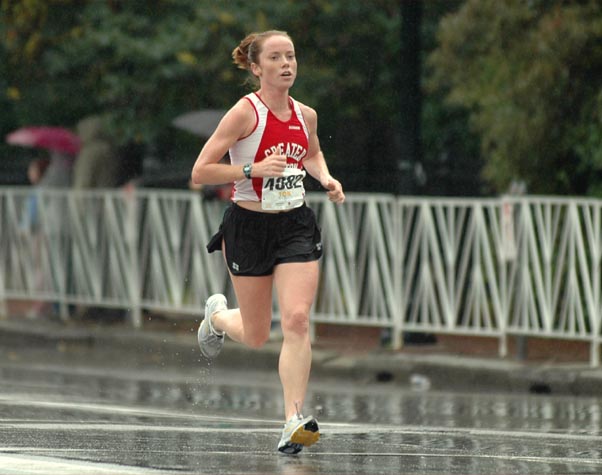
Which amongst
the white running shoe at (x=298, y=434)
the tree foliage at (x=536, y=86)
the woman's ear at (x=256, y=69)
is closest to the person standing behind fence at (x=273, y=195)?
the woman's ear at (x=256, y=69)

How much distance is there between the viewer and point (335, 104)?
55.8 feet

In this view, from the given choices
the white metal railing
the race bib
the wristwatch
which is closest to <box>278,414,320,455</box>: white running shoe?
the race bib

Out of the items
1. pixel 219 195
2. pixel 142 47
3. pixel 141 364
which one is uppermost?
pixel 142 47

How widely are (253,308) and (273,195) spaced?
25.0 inches

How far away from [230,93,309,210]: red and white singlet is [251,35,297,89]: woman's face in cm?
12

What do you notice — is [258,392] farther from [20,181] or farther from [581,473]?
[20,181]

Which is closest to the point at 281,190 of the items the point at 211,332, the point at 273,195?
the point at 273,195

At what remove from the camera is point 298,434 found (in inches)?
274

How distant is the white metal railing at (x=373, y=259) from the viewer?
1246 cm

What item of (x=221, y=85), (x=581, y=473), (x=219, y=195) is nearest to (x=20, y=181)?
(x=221, y=85)

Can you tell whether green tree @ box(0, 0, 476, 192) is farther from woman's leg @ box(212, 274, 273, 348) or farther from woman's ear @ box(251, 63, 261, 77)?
woman's ear @ box(251, 63, 261, 77)

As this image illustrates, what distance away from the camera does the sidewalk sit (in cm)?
1203

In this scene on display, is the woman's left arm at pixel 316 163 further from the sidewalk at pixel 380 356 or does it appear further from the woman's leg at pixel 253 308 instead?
the sidewalk at pixel 380 356

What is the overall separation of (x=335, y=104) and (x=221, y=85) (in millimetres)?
1208
